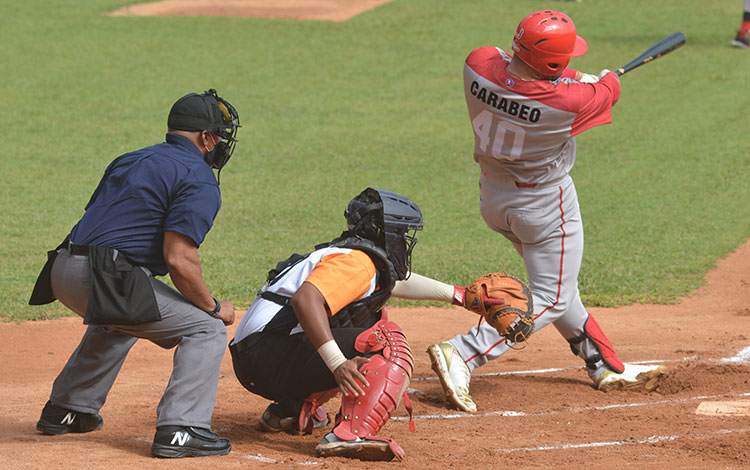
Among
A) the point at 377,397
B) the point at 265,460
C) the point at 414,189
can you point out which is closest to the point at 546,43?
the point at 377,397

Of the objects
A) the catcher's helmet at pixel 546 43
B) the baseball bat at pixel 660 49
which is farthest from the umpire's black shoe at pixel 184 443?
the baseball bat at pixel 660 49

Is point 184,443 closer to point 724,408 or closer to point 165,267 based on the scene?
point 165,267

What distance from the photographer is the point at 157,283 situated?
181 inches

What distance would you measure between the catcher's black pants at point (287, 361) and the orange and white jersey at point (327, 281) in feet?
0.19

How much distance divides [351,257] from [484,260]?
535 cm

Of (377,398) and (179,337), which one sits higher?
(179,337)

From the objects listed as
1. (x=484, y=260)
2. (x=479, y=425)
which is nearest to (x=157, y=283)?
(x=479, y=425)

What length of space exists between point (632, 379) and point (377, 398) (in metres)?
2.25

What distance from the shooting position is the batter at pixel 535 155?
5270mm

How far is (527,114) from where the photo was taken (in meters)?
5.28

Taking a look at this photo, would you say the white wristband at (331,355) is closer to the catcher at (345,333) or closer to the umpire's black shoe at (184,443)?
the catcher at (345,333)

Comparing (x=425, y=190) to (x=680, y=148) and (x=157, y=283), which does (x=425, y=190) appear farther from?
(x=157, y=283)

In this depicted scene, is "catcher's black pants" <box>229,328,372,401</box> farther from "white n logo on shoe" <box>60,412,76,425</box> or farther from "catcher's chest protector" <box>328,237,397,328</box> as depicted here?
"white n logo on shoe" <box>60,412,76,425</box>

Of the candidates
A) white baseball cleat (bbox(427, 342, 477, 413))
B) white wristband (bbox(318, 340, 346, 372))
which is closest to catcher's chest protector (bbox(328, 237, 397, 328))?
white wristband (bbox(318, 340, 346, 372))
